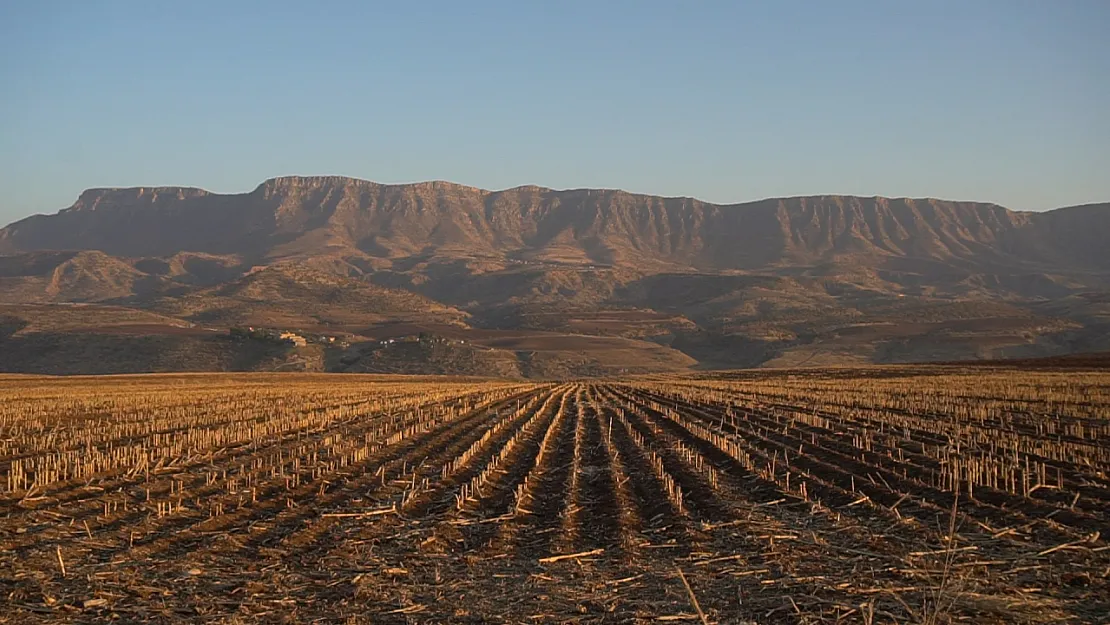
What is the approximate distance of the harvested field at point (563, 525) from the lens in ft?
30.1

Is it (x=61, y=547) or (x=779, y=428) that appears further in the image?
(x=779, y=428)

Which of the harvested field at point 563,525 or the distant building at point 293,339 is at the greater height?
the distant building at point 293,339

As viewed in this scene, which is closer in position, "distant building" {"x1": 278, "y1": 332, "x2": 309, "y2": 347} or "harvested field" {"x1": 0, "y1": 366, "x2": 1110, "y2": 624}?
"harvested field" {"x1": 0, "y1": 366, "x2": 1110, "y2": 624}

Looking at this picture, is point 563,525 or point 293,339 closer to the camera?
point 563,525

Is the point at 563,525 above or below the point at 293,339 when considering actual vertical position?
below

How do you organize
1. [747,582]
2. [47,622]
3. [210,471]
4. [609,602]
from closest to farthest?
[47,622], [609,602], [747,582], [210,471]

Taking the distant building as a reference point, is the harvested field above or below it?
below

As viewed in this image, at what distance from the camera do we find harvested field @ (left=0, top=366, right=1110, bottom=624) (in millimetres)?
9188

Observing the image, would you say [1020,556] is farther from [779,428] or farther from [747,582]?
[779,428]

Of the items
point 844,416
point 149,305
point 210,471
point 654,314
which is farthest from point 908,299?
point 210,471

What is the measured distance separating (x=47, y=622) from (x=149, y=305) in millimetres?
168128

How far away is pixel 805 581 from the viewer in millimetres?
9820

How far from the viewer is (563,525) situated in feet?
42.5

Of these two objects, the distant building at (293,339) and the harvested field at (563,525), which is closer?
the harvested field at (563,525)
